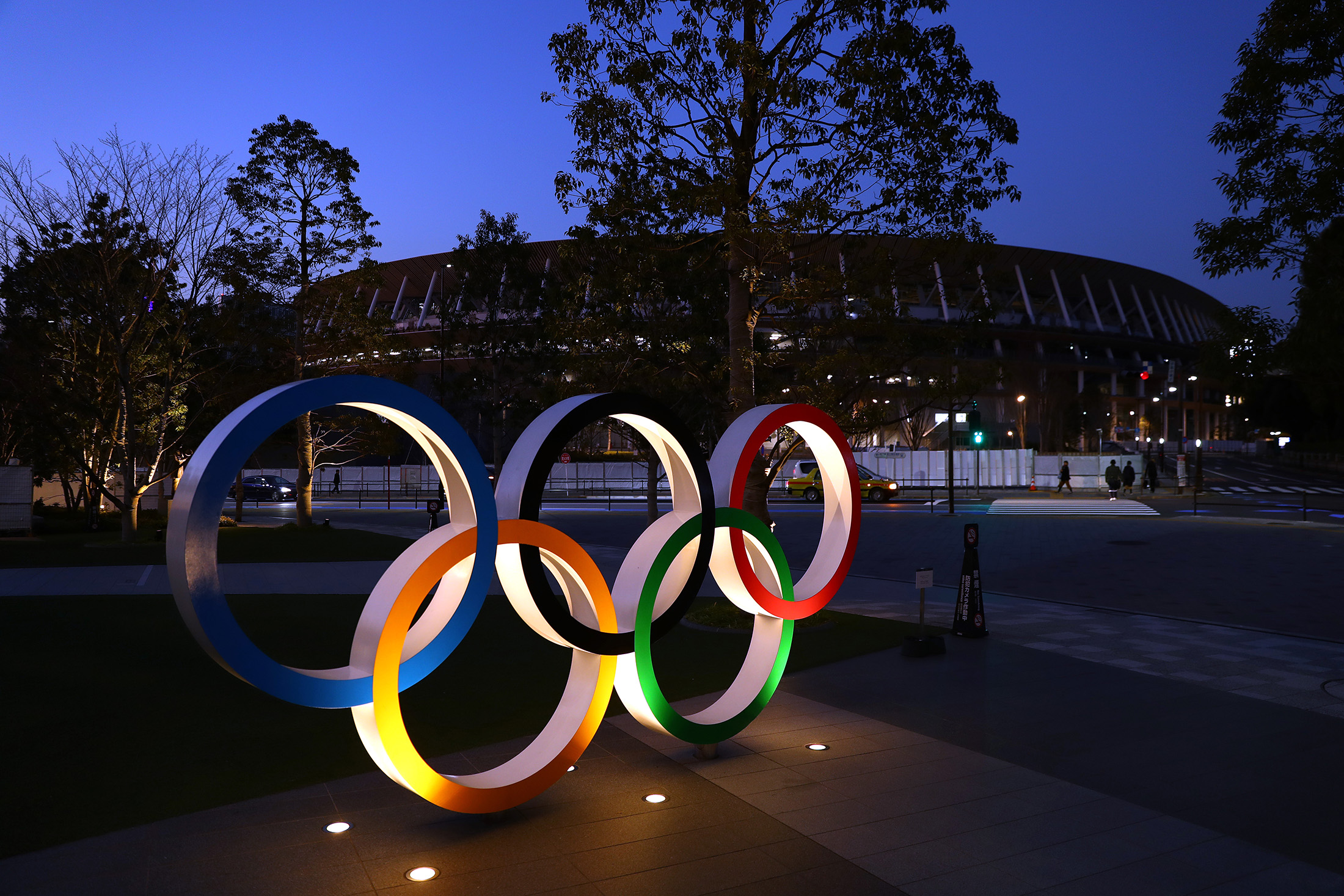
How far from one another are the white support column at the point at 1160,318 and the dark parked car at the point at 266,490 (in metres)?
75.7

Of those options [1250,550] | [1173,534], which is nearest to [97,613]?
[1250,550]

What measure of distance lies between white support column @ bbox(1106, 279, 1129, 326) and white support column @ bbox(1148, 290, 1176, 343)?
4.11 metres

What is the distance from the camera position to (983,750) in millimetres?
6230

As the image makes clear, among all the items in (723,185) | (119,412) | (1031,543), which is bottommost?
(1031,543)

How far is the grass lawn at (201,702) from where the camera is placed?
540cm

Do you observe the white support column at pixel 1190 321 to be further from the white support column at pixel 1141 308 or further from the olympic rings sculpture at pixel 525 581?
the olympic rings sculpture at pixel 525 581

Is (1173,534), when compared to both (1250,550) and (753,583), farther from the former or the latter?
(753,583)

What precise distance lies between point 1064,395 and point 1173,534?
43.9 m

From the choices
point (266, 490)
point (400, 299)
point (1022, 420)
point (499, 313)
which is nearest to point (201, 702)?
point (499, 313)

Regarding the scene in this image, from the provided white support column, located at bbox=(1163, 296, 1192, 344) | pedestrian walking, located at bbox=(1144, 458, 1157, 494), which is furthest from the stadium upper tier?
pedestrian walking, located at bbox=(1144, 458, 1157, 494)

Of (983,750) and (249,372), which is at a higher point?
(249,372)

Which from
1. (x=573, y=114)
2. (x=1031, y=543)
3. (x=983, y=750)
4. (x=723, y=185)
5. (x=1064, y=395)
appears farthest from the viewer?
(x=1064, y=395)

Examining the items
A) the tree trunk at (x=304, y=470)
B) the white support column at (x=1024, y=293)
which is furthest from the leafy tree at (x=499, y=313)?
the white support column at (x=1024, y=293)

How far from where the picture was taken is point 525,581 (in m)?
5.09
